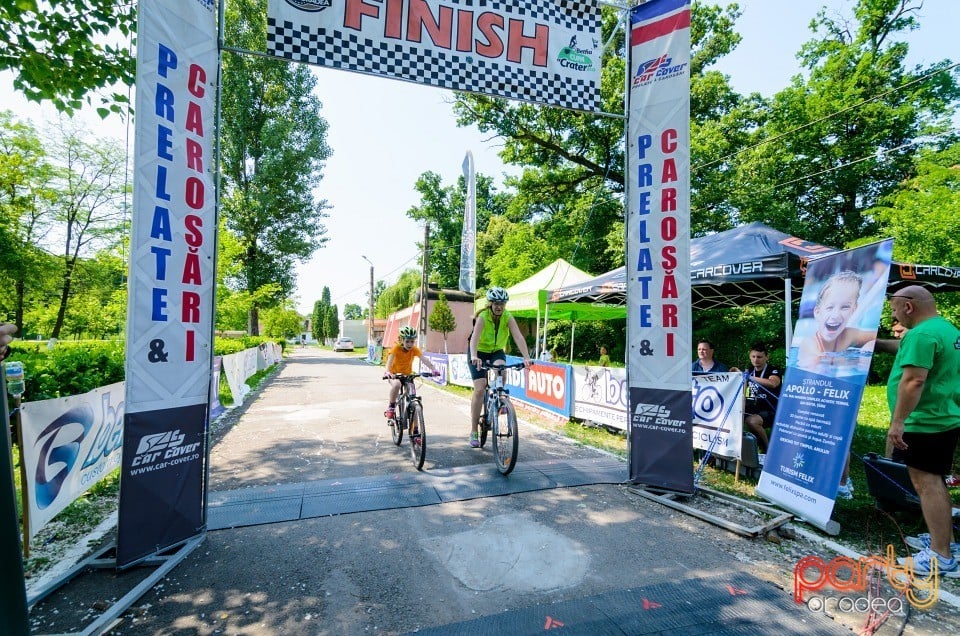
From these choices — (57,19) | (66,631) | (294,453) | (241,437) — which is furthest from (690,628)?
(57,19)

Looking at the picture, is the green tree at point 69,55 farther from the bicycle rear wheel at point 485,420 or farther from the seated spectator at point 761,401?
the seated spectator at point 761,401

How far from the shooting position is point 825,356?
13.2 ft

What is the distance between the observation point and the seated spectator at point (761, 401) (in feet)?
17.5

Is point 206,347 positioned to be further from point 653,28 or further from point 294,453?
point 653,28

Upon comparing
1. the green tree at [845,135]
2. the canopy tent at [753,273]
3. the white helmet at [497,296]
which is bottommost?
the white helmet at [497,296]

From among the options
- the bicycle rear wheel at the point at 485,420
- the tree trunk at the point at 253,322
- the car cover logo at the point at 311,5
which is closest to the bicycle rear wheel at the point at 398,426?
the bicycle rear wheel at the point at 485,420

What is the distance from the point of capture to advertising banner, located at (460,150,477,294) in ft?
55.6

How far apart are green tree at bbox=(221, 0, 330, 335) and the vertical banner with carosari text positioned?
20860 millimetres

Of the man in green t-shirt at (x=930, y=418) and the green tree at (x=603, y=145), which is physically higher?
the green tree at (x=603, y=145)

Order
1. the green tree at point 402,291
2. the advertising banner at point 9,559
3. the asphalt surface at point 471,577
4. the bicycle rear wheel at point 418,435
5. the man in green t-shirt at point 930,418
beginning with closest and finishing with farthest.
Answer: the advertising banner at point 9,559, the asphalt surface at point 471,577, the man in green t-shirt at point 930,418, the bicycle rear wheel at point 418,435, the green tree at point 402,291

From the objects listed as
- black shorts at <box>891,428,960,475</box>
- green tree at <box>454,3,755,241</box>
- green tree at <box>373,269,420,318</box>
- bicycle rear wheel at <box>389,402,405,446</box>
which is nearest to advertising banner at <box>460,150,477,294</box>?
green tree at <box>454,3,755,241</box>

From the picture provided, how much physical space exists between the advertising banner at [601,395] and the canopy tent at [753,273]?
1612mm

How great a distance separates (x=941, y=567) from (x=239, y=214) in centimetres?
2736

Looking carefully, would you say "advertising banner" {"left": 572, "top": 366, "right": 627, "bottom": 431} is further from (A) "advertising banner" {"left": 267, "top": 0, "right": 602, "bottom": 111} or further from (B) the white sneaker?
(A) "advertising banner" {"left": 267, "top": 0, "right": 602, "bottom": 111}
